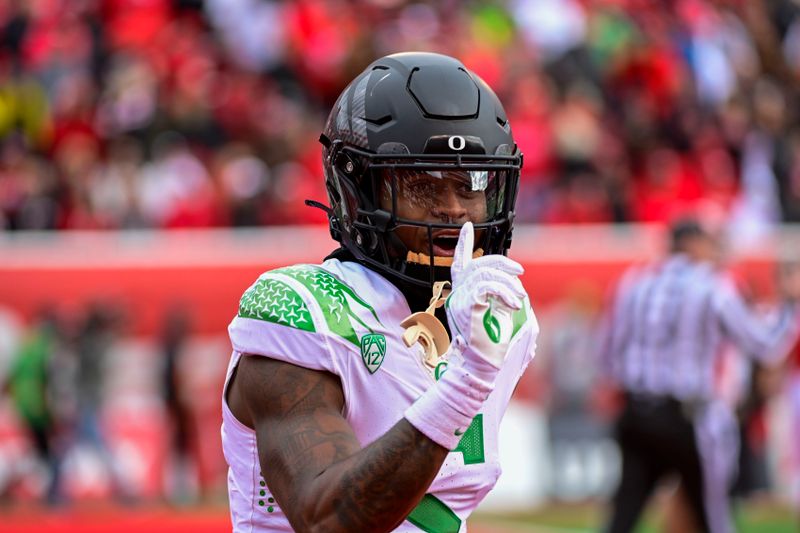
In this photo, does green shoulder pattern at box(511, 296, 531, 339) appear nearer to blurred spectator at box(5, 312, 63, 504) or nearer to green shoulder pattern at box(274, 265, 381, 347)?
green shoulder pattern at box(274, 265, 381, 347)

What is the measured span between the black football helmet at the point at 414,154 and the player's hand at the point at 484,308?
0.73 ft

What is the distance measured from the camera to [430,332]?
239 cm

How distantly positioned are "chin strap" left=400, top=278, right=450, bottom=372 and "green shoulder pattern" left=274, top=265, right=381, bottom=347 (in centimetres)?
6

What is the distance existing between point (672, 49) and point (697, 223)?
266 inches

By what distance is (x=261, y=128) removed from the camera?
36.0ft

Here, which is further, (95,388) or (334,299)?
(95,388)

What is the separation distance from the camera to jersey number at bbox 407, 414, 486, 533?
2.38 m

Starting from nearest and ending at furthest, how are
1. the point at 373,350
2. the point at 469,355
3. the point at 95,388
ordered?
1. the point at 469,355
2. the point at 373,350
3. the point at 95,388

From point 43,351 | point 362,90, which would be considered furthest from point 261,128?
point 362,90

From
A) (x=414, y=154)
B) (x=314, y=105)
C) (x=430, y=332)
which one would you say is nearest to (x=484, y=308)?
(x=430, y=332)

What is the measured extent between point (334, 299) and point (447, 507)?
40 centimetres

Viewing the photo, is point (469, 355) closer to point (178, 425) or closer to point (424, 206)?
point (424, 206)

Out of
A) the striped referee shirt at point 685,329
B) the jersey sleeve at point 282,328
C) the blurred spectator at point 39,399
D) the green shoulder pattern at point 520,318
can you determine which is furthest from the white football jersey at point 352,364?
the blurred spectator at point 39,399

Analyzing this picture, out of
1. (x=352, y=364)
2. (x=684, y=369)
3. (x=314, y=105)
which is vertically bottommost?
(x=684, y=369)
